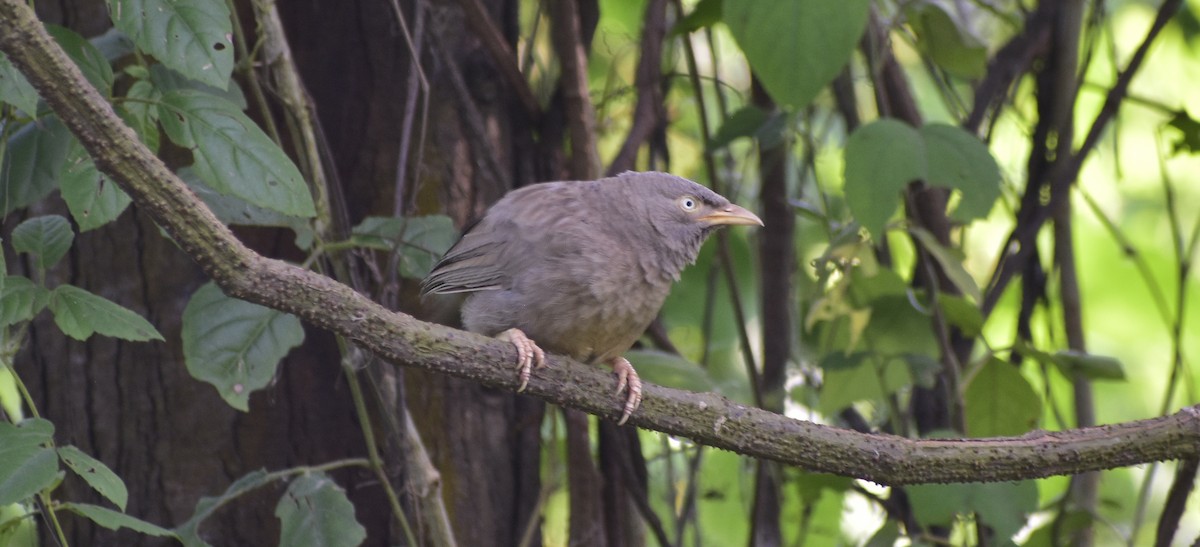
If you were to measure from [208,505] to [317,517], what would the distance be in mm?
266

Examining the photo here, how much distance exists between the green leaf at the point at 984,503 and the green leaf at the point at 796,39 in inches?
43.2

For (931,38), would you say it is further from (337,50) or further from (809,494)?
(337,50)

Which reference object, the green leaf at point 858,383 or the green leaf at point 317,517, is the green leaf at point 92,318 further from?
the green leaf at point 858,383

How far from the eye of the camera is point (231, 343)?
8.53 feet

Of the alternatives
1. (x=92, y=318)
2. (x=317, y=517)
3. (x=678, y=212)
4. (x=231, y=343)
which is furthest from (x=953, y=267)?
(x=92, y=318)

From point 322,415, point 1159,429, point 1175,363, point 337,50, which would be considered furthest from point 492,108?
point 1175,363

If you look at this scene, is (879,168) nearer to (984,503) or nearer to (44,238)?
(984,503)

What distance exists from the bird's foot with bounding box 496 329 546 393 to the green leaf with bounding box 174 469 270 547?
2.17ft

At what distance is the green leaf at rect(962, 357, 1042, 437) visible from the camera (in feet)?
11.2

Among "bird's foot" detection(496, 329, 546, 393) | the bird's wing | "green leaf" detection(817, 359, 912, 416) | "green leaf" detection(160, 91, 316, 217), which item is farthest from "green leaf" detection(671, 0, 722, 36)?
"green leaf" detection(160, 91, 316, 217)

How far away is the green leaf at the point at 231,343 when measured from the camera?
2.57 m

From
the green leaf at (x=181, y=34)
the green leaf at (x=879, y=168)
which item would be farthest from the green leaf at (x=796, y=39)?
the green leaf at (x=181, y=34)

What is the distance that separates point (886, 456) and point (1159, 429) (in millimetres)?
553

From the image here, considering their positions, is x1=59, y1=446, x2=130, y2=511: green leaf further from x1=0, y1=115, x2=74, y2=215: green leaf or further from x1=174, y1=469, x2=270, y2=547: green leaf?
x1=0, y1=115, x2=74, y2=215: green leaf
